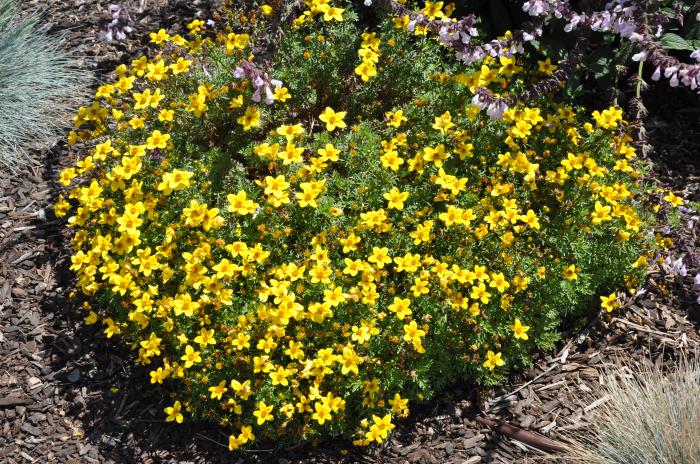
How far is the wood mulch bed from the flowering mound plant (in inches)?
7.3

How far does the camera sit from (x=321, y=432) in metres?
3.81

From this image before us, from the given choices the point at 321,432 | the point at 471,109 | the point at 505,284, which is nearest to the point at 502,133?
the point at 471,109

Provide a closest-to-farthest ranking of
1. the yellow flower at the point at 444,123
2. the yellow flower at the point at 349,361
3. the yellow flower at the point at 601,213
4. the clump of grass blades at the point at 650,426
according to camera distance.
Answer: the clump of grass blades at the point at 650,426 < the yellow flower at the point at 349,361 < the yellow flower at the point at 601,213 < the yellow flower at the point at 444,123

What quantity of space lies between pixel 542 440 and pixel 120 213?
2806 mm

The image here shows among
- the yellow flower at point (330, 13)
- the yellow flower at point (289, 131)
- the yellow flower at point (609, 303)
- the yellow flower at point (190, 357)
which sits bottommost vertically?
the yellow flower at point (190, 357)

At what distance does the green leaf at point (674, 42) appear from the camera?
4770 mm

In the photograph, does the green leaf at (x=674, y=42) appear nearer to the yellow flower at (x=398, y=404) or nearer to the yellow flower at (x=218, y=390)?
the yellow flower at (x=398, y=404)

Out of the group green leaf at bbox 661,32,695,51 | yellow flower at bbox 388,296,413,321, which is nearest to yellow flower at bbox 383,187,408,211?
yellow flower at bbox 388,296,413,321

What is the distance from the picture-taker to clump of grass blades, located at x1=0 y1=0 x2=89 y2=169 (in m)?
5.20

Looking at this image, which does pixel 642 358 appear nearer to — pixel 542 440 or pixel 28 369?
pixel 542 440

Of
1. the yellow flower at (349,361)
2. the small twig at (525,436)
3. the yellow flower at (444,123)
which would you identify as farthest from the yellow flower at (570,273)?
the yellow flower at (349,361)

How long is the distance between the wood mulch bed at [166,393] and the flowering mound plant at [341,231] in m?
0.19

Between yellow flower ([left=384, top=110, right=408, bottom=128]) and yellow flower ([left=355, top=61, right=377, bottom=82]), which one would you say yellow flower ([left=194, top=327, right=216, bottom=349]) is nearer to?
yellow flower ([left=384, top=110, right=408, bottom=128])

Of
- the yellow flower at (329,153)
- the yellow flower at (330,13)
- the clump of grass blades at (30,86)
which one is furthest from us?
the clump of grass blades at (30,86)
